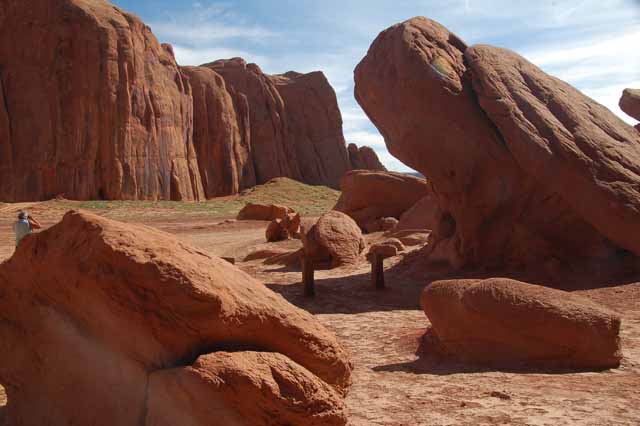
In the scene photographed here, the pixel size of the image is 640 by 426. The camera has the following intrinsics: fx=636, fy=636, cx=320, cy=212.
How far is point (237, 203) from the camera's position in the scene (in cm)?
3747

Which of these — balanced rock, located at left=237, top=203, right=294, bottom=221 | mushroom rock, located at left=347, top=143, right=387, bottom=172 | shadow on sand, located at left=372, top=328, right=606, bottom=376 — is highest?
mushroom rock, located at left=347, top=143, right=387, bottom=172

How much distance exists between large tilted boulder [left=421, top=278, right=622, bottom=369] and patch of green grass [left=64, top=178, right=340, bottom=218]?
21.8 m

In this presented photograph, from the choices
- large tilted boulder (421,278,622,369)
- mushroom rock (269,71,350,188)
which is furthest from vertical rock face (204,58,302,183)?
large tilted boulder (421,278,622,369)

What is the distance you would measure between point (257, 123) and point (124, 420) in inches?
1858

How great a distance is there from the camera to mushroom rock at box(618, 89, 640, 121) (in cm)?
2048

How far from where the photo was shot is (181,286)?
3.43 metres

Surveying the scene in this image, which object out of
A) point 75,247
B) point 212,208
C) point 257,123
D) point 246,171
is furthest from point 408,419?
point 257,123

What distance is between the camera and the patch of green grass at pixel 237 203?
91.1 feet

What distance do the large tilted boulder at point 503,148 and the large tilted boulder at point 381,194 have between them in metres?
8.86

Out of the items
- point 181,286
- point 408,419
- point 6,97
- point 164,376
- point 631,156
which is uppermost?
point 6,97

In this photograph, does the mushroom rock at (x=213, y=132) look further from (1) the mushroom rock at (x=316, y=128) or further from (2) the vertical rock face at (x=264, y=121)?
(1) the mushroom rock at (x=316, y=128)

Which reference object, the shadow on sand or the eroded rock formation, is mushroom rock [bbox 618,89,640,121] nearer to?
the shadow on sand

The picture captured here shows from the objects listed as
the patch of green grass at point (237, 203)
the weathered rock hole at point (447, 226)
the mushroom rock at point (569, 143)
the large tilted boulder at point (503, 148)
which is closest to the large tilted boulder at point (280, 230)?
the weathered rock hole at point (447, 226)

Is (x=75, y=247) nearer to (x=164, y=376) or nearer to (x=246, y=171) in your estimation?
(x=164, y=376)
